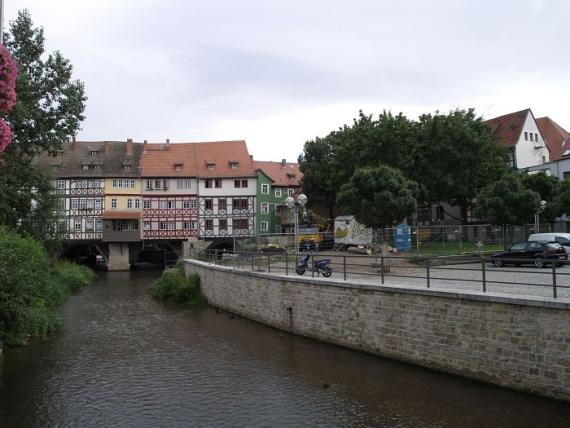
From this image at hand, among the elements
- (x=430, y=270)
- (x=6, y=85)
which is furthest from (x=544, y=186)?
(x=6, y=85)

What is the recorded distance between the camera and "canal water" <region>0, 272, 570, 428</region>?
10.6 metres

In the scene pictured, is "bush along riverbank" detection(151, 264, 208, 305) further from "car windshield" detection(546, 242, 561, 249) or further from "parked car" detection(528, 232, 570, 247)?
"parked car" detection(528, 232, 570, 247)

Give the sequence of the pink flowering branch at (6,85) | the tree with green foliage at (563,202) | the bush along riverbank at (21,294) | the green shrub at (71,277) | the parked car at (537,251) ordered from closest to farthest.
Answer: the pink flowering branch at (6,85) < the bush along riverbank at (21,294) < the parked car at (537,251) < the tree with green foliage at (563,202) < the green shrub at (71,277)

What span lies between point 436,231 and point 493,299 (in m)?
16.2

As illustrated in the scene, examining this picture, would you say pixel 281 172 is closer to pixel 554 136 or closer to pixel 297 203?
pixel 554 136

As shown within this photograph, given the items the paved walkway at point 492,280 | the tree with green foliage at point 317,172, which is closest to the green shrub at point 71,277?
the paved walkway at point 492,280

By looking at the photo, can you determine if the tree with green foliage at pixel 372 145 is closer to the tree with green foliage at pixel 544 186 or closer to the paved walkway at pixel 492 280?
the tree with green foliage at pixel 544 186

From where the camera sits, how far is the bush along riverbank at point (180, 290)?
95.6ft

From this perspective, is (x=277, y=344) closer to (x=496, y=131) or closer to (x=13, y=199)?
(x=13, y=199)

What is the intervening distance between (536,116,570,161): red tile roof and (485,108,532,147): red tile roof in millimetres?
3124

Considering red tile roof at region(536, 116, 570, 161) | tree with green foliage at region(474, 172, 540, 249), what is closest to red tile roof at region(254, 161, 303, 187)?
red tile roof at region(536, 116, 570, 161)

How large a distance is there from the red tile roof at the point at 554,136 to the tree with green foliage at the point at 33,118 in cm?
4356

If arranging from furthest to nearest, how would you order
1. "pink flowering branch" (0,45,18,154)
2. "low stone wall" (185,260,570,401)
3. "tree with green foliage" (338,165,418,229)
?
"tree with green foliage" (338,165,418,229) → "low stone wall" (185,260,570,401) → "pink flowering branch" (0,45,18,154)

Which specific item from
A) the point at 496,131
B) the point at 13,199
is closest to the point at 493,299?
the point at 13,199
